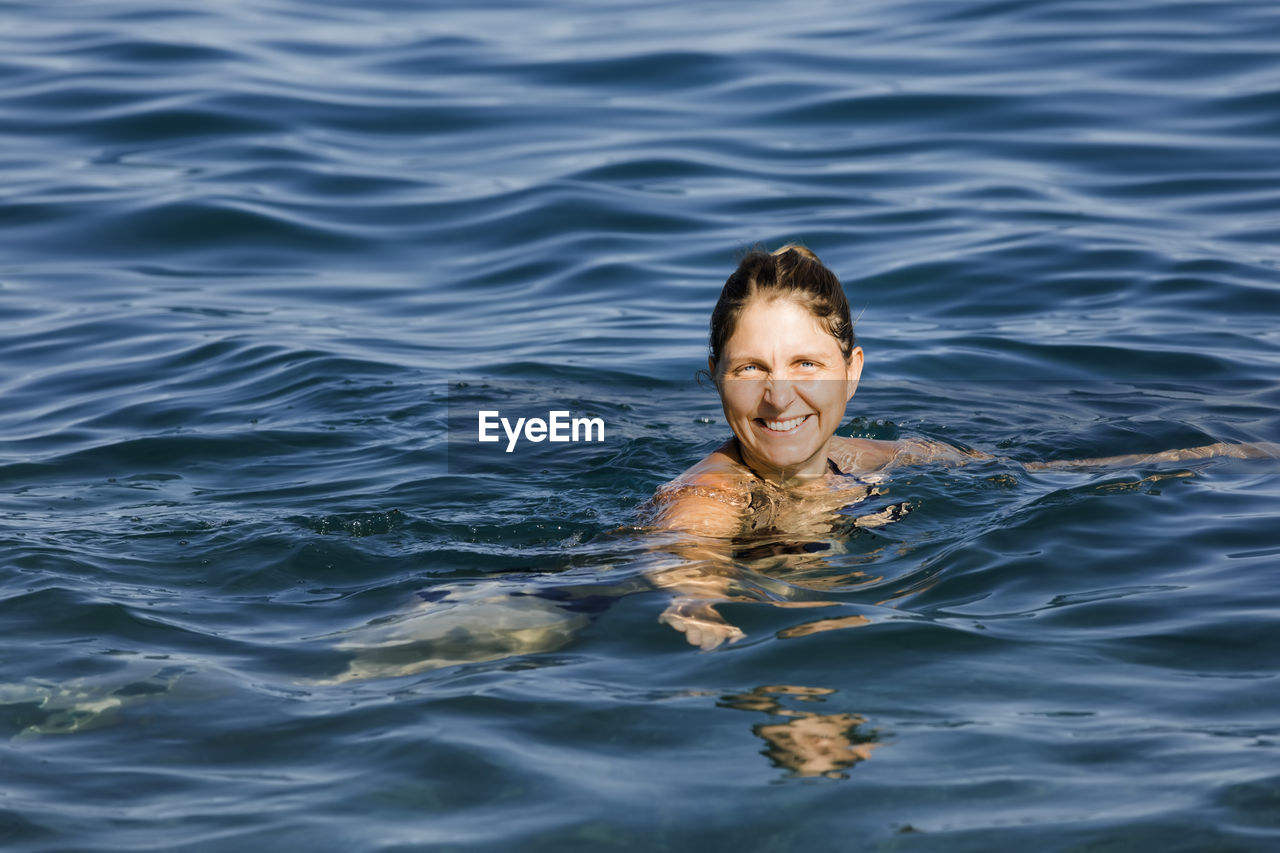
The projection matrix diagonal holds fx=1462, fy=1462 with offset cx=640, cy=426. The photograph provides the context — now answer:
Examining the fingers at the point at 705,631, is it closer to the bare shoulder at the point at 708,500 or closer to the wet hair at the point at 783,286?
the bare shoulder at the point at 708,500

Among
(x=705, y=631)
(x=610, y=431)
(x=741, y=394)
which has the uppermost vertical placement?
(x=741, y=394)

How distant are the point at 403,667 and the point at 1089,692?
6.92ft

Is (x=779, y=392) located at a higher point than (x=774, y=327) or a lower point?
lower

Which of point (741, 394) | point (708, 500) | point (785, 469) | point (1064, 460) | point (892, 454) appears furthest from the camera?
point (1064, 460)

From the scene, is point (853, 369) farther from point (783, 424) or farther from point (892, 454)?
point (892, 454)

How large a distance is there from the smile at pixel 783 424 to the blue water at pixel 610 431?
45 cm

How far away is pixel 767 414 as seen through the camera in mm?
5566

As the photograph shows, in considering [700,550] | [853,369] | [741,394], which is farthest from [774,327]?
[700,550]

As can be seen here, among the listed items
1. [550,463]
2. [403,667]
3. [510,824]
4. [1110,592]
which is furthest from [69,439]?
[1110,592]

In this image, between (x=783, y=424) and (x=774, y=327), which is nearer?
(x=774, y=327)

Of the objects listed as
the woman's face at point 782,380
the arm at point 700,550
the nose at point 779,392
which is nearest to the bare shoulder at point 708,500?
the arm at point 700,550

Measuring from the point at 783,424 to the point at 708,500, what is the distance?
0.42 metres

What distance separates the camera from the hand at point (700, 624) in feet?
15.4

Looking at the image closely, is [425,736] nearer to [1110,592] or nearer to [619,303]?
[1110,592]
